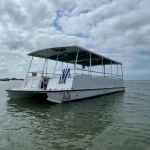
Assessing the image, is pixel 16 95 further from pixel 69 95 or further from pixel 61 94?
pixel 69 95

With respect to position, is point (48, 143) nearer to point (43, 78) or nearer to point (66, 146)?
point (66, 146)

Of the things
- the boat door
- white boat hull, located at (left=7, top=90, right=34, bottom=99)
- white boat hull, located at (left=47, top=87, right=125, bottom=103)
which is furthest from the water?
white boat hull, located at (left=7, top=90, right=34, bottom=99)

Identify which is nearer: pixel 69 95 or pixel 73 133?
pixel 73 133

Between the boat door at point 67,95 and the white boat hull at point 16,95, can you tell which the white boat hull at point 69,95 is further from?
the white boat hull at point 16,95

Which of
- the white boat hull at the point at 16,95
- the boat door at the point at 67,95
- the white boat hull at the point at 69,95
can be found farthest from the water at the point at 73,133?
the white boat hull at the point at 16,95

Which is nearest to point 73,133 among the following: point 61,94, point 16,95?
point 61,94

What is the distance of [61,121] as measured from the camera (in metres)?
8.90

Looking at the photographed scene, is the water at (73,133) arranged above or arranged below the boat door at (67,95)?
below

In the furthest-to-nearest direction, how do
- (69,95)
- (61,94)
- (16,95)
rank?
(16,95) < (69,95) < (61,94)

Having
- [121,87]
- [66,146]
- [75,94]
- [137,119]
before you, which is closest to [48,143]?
[66,146]

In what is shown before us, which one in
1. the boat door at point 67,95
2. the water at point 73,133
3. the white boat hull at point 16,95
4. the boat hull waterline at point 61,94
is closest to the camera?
the water at point 73,133

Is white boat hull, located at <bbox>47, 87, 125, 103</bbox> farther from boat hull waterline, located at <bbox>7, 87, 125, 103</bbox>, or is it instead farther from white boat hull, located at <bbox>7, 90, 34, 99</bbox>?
white boat hull, located at <bbox>7, 90, 34, 99</bbox>

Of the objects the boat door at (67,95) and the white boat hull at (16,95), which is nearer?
the boat door at (67,95)

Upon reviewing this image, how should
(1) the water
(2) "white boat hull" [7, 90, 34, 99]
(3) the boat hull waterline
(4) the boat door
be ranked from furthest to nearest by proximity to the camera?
(2) "white boat hull" [7, 90, 34, 99]
(4) the boat door
(3) the boat hull waterline
(1) the water
